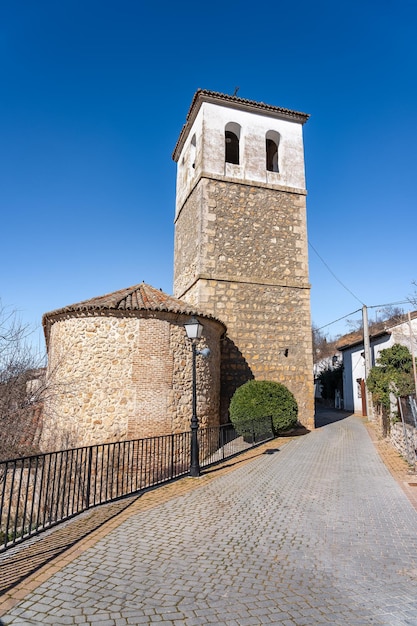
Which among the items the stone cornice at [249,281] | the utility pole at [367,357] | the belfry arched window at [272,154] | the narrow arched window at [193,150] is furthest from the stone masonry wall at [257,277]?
the utility pole at [367,357]

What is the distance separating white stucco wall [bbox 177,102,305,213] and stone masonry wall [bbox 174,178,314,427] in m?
0.74

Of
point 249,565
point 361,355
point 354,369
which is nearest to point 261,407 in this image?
point 249,565

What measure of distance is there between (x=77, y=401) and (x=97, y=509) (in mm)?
4618

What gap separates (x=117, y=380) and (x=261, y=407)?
565 cm

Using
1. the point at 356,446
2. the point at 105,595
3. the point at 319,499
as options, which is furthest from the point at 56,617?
the point at 356,446

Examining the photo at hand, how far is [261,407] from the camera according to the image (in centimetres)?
1391

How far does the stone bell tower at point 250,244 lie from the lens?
1661 cm

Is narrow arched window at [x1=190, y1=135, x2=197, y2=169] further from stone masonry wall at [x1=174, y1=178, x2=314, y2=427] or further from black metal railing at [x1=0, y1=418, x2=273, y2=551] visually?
black metal railing at [x1=0, y1=418, x2=273, y2=551]

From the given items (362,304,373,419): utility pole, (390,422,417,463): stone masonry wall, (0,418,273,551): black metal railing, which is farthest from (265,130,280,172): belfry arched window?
(390,422,417,463): stone masonry wall

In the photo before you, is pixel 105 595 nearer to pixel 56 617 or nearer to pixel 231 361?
pixel 56 617

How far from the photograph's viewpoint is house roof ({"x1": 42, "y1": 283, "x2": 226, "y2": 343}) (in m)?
11.6

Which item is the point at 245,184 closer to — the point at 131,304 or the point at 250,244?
the point at 250,244

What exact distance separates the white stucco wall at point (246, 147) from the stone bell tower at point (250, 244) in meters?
0.05

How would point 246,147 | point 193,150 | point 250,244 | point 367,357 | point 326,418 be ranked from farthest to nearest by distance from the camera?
point 326,418
point 367,357
point 193,150
point 246,147
point 250,244
